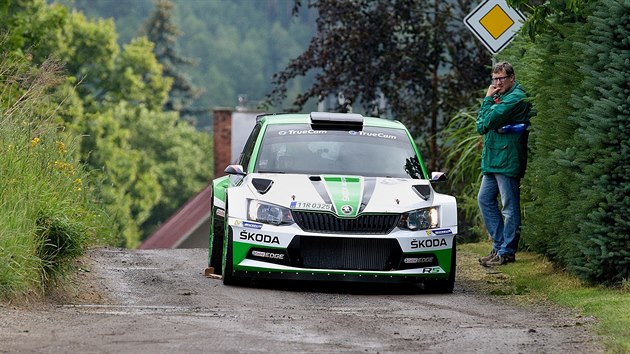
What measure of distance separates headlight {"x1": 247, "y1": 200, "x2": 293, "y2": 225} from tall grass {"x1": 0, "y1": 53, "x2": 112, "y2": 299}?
135 centimetres

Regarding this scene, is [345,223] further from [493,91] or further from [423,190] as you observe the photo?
[493,91]

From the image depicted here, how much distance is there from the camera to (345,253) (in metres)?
12.8

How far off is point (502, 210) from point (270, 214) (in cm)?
313

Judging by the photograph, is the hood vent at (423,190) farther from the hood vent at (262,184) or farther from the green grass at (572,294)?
the hood vent at (262,184)

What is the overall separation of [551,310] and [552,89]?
7.92 feet

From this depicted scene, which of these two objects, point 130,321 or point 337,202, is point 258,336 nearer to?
point 130,321

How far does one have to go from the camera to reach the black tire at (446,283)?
1310cm

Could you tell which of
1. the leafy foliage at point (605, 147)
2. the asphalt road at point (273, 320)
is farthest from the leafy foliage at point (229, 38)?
the leafy foliage at point (605, 147)

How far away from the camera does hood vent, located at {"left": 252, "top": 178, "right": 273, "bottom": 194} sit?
42.9 ft

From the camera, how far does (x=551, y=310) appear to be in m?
11.7

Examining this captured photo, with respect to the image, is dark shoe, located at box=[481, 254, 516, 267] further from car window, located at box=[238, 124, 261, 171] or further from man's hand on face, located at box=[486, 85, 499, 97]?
car window, located at box=[238, 124, 261, 171]

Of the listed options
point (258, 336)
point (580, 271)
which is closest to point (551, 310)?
point (580, 271)

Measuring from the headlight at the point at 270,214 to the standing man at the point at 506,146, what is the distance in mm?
2789

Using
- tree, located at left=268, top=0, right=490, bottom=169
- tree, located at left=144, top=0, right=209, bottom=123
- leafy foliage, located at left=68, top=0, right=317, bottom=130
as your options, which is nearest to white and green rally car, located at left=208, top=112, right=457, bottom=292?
tree, located at left=268, top=0, right=490, bottom=169
